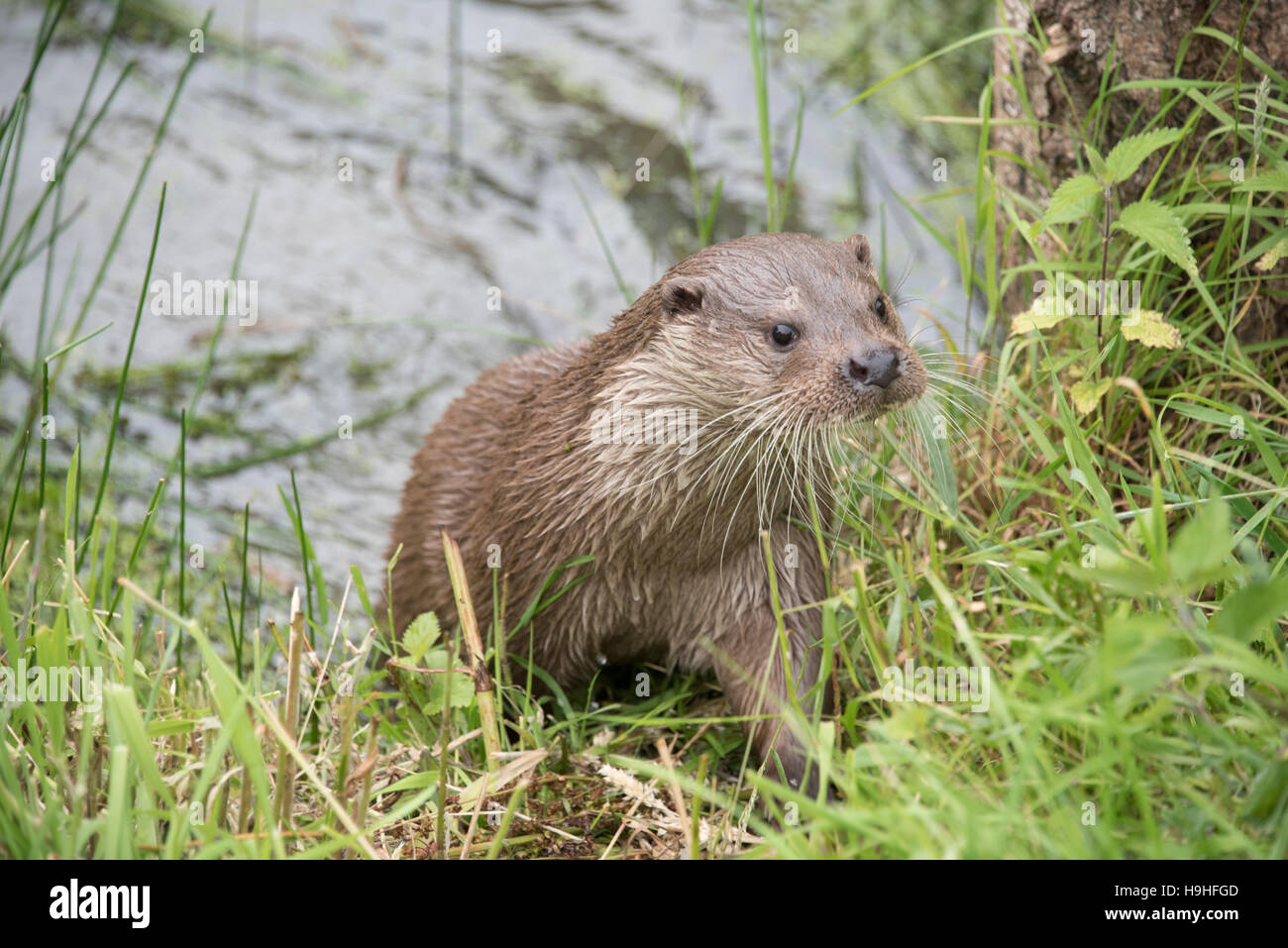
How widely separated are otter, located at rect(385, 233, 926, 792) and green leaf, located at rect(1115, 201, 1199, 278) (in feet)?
1.50

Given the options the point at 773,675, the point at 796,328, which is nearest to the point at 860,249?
the point at 796,328

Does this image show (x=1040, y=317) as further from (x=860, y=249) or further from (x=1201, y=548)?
(x=1201, y=548)

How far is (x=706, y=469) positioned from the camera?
2.46 meters

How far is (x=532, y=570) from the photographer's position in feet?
8.74

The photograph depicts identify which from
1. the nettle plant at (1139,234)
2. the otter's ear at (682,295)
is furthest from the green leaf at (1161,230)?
the otter's ear at (682,295)

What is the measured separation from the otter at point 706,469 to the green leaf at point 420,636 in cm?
27

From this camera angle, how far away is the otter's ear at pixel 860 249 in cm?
262

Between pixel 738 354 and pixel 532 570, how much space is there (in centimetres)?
65

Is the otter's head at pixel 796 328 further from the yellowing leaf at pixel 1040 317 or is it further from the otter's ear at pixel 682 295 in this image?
the yellowing leaf at pixel 1040 317

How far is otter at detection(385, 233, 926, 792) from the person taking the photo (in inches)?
92.7

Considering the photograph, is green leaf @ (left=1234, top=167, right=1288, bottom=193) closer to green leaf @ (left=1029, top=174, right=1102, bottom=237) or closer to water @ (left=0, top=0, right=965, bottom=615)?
green leaf @ (left=1029, top=174, right=1102, bottom=237)

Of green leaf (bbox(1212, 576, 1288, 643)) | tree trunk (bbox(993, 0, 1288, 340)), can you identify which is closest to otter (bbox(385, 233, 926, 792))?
tree trunk (bbox(993, 0, 1288, 340))

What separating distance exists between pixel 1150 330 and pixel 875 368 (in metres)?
0.58
